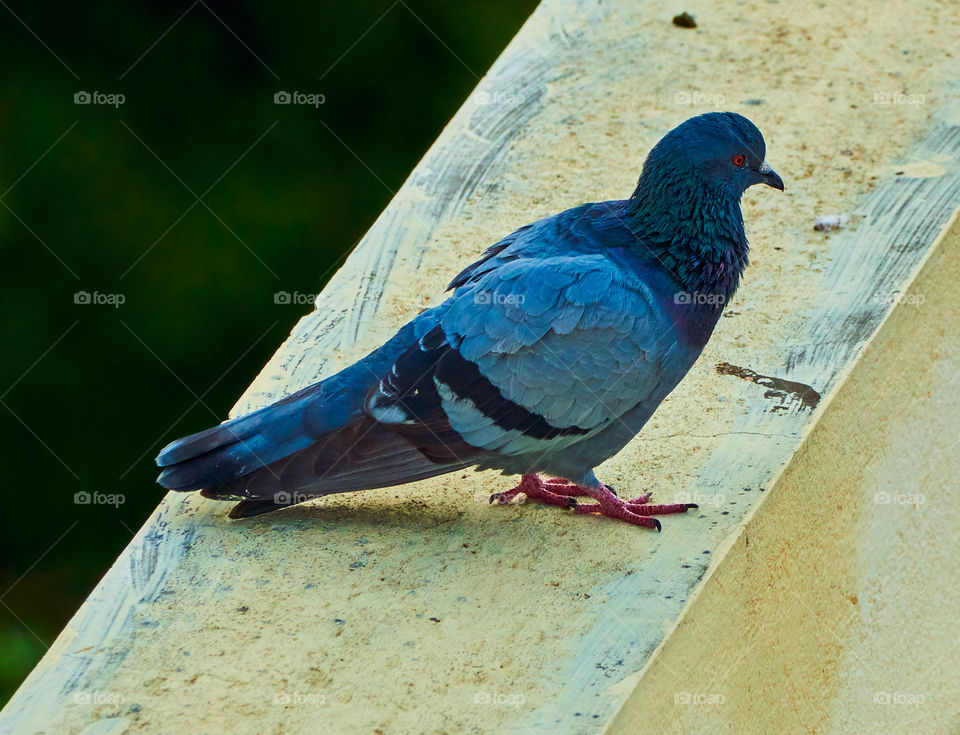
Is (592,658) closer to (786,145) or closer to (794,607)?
(794,607)

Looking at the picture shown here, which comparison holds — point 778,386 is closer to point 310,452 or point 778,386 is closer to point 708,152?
point 708,152

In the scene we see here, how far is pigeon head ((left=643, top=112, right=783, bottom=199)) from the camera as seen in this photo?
3680mm

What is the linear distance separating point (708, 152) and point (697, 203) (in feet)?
0.53

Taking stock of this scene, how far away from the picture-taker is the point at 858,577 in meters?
3.99

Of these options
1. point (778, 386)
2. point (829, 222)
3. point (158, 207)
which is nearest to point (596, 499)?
point (778, 386)

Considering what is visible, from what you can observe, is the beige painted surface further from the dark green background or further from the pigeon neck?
the dark green background

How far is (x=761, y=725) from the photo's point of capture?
344 centimetres

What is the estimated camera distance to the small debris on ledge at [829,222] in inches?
187

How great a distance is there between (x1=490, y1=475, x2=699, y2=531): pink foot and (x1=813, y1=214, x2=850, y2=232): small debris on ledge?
1.64m

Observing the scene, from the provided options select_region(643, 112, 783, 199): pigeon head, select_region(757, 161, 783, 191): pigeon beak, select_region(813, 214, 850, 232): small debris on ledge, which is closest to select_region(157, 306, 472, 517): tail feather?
select_region(643, 112, 783, 199): pigeon head

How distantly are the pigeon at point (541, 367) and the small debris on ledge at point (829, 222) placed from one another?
1068 mm

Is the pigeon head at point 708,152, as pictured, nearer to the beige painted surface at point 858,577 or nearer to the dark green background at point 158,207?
the beige painted surface at point 858,577

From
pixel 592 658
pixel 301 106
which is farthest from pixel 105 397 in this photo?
pixel 592 658

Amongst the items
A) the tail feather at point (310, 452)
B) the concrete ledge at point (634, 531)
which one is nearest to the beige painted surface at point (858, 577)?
the concrete ledge at point (634, 531)
